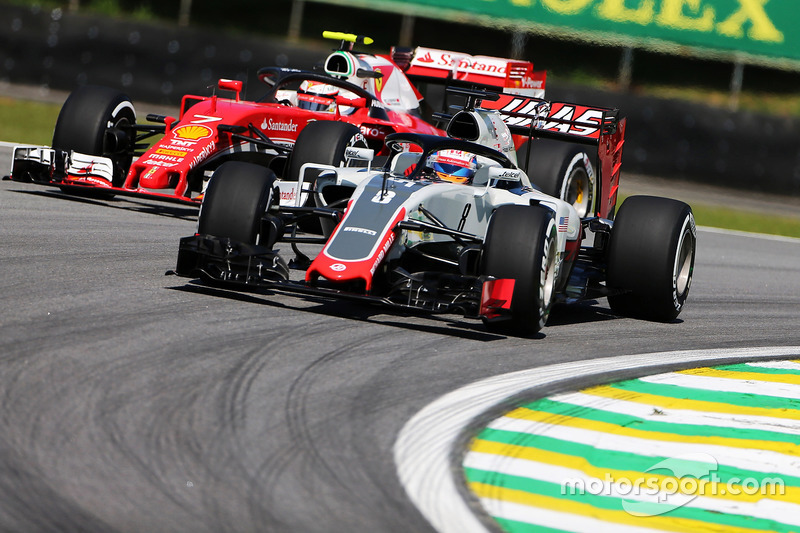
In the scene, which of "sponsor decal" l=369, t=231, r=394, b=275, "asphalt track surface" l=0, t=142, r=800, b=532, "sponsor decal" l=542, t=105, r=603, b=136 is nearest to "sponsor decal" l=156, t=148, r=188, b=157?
"asphalt track surface" l=0, t=142, r=800, b=532

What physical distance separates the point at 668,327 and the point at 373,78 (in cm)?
565

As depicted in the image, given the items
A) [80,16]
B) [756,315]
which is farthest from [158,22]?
[756,315]

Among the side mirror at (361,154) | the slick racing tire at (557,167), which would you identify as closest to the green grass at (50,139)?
the slick racing tire at (557,167)

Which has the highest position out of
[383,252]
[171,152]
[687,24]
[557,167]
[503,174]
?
[687,24]

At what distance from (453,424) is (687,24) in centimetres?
1744

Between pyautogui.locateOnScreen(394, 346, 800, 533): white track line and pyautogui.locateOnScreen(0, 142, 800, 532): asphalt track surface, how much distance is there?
0.25ft

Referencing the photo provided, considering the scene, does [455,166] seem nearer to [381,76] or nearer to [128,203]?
[128,203]

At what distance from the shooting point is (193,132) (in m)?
10.6

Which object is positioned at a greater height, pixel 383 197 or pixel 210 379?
pixel 383 197

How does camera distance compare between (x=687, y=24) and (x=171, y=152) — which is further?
(x=687, y=24)

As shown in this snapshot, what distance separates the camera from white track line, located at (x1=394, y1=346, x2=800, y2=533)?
4.09 m

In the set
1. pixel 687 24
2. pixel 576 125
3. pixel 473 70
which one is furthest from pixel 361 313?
pixel 687 24

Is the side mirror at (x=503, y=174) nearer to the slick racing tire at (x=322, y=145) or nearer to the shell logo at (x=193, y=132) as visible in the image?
the slick racing tire at (x=322, y=145)

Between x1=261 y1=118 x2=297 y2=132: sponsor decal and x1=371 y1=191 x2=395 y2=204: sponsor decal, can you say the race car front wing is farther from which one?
x1=261 y1=118 x2=297 y2=132: sponsor decal
